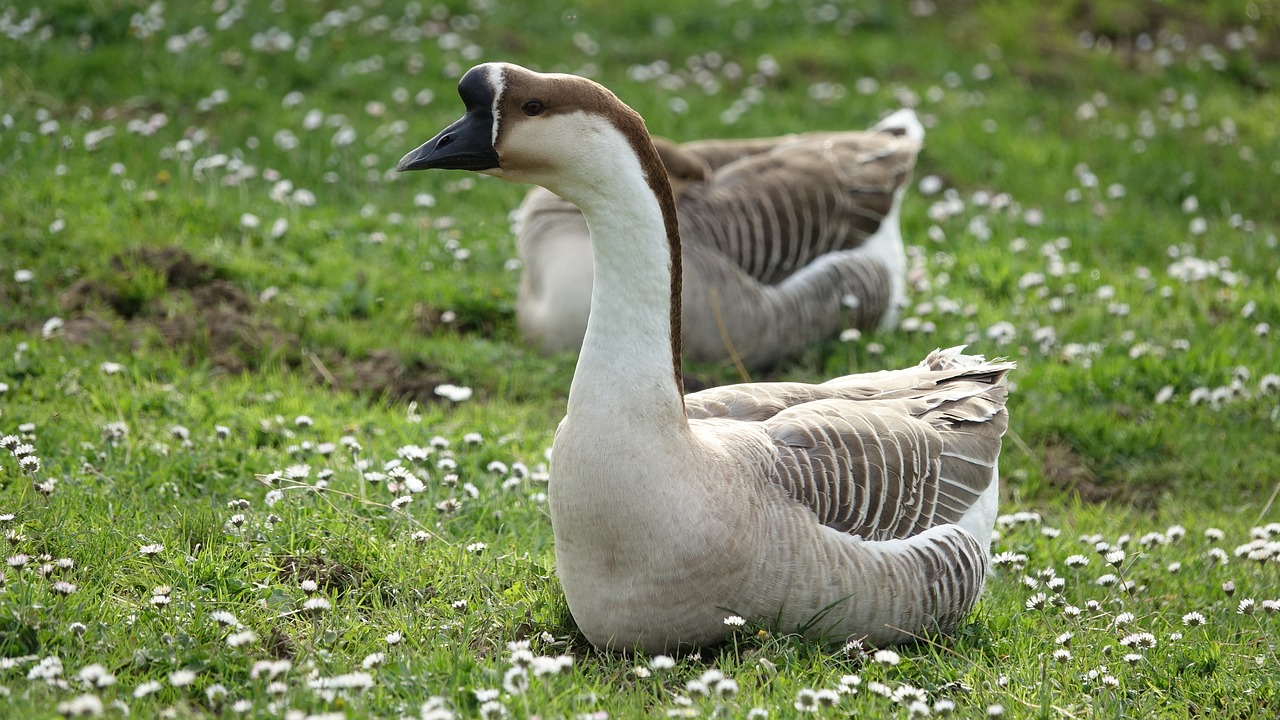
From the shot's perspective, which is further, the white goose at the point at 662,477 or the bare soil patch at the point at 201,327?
the bare soil patch at the point at 201,327

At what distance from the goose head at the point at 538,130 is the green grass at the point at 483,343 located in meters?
1.44

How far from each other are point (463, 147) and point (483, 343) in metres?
3.49

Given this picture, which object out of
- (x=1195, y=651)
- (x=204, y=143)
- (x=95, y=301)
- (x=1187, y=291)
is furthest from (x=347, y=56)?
(x=1195, y=651)

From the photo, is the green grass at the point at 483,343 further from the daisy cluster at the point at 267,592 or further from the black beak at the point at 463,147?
the black beak at the point at 463,147

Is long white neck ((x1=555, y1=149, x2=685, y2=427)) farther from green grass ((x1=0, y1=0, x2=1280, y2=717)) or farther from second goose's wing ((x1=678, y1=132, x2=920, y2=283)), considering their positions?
second goose's wing ((x1=678, y1=132, x2=920, y2=283))

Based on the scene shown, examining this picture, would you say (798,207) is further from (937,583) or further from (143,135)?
(143,135)

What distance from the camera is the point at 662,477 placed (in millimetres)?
3627

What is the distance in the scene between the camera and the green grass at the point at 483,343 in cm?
373

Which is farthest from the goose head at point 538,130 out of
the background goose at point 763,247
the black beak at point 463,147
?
the background goose at point 763,247

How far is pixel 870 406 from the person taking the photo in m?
4.41

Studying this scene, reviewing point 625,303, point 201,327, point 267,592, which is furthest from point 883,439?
point 201,327

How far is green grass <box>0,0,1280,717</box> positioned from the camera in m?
3.73

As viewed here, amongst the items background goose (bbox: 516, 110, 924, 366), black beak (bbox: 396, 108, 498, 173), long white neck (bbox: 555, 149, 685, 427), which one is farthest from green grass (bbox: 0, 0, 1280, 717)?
black beak (bbox: 396, 108, 498, 173)

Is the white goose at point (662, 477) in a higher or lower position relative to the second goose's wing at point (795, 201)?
higher
